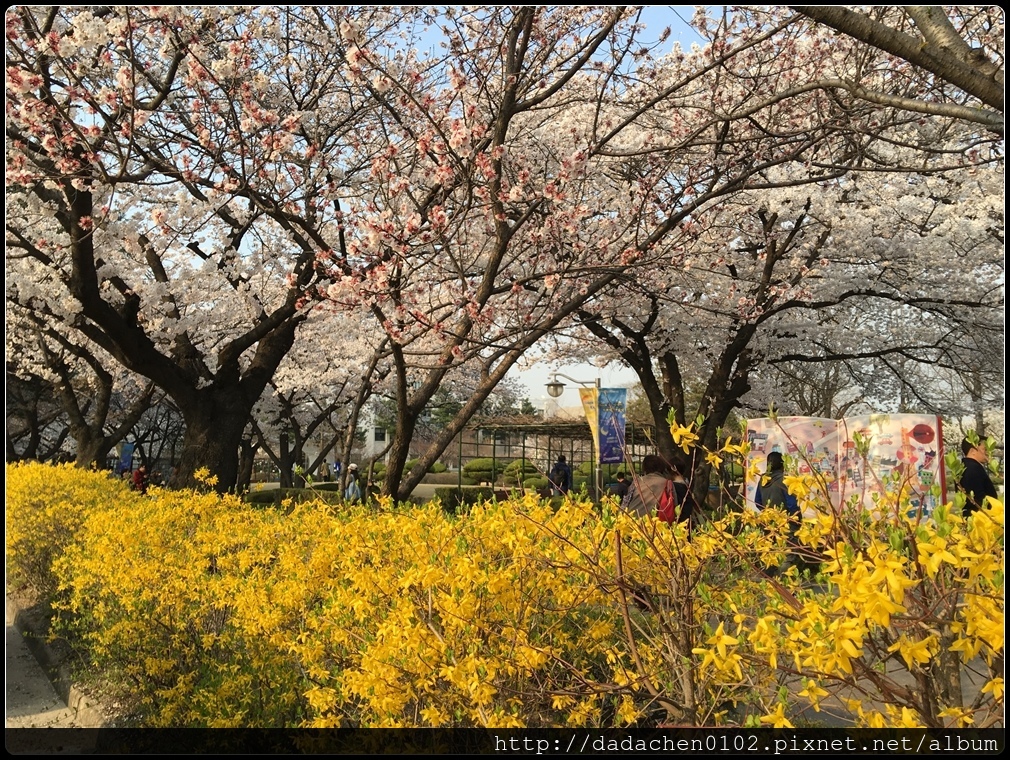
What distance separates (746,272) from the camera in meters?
13.8

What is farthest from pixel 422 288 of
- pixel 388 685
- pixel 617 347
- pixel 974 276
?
pixel 974 276

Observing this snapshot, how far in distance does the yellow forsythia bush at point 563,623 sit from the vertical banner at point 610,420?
8965mm

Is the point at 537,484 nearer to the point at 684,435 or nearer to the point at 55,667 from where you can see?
the point at 55,667

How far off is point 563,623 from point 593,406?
9.92 meters

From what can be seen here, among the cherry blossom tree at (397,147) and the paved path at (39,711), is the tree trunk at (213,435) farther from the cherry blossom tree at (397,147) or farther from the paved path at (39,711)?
the paved path at (39,711)

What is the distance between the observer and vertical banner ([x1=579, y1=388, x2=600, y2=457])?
1269 cm

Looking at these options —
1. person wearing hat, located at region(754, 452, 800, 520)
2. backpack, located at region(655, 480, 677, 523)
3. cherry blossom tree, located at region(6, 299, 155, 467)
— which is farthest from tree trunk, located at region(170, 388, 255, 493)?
person wearing hat, located at region(754, 452, 800, 520)

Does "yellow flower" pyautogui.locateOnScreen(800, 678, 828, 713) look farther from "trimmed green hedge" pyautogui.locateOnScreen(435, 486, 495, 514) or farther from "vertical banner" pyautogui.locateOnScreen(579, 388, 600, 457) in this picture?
"vertical banner" pyautogui.locateOnScreen(579, 388, 600, 457)

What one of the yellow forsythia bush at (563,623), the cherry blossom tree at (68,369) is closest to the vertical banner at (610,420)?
the cherry blossom tree at (68,369)

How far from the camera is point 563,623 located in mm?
3205

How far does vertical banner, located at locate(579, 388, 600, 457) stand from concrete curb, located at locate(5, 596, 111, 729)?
819 centimetres

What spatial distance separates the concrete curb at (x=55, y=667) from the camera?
13.8 feet

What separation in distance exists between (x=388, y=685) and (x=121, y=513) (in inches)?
146

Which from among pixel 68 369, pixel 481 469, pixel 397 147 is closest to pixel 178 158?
pixel 397 147
